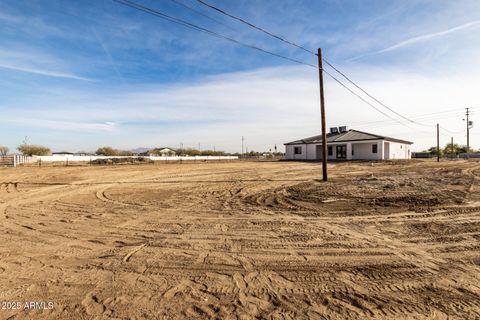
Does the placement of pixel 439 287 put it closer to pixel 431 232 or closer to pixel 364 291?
pixel 364 291

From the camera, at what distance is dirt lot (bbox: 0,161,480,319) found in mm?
2910

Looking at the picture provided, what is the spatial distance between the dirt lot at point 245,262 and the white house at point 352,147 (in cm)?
3276

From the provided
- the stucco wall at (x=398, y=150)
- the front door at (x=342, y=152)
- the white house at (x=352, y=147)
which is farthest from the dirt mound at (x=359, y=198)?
the stucco wall at (x=398, y=150)

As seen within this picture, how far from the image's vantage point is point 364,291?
317 cm

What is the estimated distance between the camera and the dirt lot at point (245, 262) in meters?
2.91

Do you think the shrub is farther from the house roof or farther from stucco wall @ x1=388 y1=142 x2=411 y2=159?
stucco wall @ x1=388 y1=142 x2=411 y2=159

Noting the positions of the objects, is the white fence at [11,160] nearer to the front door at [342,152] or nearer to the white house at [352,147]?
the white house at [352,147]

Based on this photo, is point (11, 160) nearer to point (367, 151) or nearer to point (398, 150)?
point (367, 151)

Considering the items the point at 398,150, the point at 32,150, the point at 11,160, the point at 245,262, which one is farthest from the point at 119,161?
the point at 398,150

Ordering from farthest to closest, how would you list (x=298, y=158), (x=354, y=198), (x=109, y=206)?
(x=298, y=158), (x=354, y=198), (x=109, y=206)

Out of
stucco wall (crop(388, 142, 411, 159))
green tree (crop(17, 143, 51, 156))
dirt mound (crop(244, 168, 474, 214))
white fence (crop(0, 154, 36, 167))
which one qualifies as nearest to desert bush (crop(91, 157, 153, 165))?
white fence (crop(0, 154, 36, 167))

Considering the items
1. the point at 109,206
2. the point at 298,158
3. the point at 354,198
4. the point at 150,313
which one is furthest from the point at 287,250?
the point at 298,158

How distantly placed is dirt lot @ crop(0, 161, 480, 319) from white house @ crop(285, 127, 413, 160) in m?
32.8

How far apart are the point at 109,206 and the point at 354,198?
8.63m
